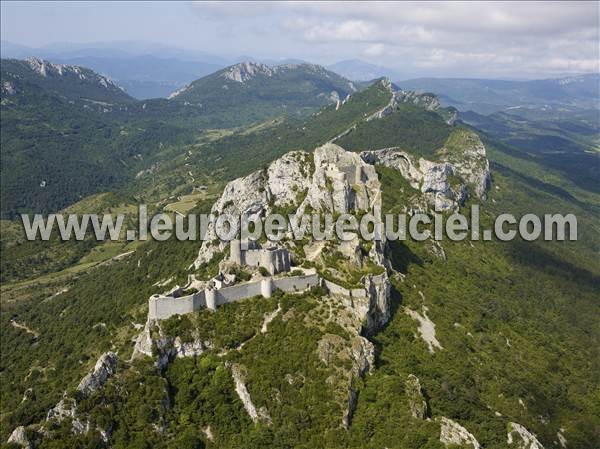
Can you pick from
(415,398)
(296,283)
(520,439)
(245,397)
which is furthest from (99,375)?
(520,439)

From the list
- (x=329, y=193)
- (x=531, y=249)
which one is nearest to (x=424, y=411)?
(x=329, y=193)

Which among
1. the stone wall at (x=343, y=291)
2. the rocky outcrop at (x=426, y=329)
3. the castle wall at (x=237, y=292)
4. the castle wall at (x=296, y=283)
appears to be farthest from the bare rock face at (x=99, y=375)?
the rocky outcrop at (x=426, y=329)

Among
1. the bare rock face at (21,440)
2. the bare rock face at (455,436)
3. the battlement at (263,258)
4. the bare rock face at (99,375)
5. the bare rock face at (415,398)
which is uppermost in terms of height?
the battlement at (263,258)

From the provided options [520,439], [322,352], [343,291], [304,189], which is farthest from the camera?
[304,189]

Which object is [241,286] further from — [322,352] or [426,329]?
[426,329]

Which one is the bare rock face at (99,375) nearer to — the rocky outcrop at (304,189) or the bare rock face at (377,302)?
the bare rock face at (377,302)

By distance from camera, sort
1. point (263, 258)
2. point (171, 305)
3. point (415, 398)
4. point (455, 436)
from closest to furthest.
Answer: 1. point (455, 436)
2. point (415, 398)
3. point (171, 305)
4. point (263, 258)

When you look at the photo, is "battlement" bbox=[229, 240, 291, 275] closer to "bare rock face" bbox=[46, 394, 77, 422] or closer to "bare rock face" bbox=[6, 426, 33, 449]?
"bare rock face" bbox=[46, 394, 77, 422]
